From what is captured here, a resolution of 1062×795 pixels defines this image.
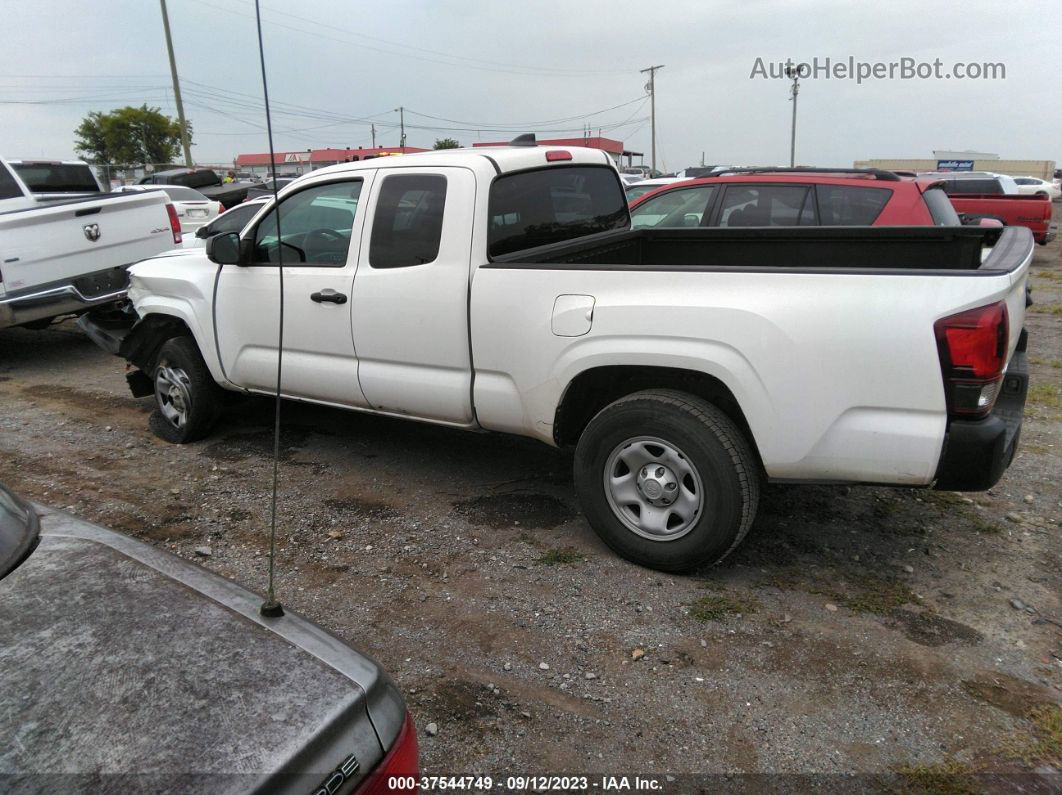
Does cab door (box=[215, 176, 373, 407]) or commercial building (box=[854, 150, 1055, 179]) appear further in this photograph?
commercial building (box=[854, 150, 1055, 179])

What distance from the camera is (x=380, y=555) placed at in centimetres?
380

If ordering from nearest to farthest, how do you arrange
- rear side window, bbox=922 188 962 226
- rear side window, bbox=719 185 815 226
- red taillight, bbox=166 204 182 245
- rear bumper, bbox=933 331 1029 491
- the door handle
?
1. rear bumper, bbox=933 331 1029 491
2. the door handle
3. rear side window, bbox=922 188 962 226
4. rear side window, bbox=719 185 815 226
5. red taillight, bbox=166 204 182 245

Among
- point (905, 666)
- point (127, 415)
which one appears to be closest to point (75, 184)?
point (127, 415)

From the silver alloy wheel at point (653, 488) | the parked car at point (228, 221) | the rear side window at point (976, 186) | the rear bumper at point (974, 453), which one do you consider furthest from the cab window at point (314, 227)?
the rear side window at point (976, 186)

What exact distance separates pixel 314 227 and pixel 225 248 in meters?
0.53

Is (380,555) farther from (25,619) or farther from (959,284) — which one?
(959,284)

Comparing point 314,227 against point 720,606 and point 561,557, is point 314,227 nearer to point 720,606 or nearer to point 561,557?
point 561,557

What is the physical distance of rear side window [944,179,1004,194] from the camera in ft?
54.4

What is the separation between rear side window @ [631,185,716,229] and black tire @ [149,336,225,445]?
3913 mm

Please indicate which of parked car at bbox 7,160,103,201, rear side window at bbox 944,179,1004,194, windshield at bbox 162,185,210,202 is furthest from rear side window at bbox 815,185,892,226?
rear side window at bbox 944,179,1004,194

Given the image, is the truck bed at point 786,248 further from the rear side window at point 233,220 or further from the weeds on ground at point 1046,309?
the weeds on ground at point 1046,309

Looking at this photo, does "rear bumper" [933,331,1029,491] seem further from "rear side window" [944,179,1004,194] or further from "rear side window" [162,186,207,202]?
"rear side window" [944,179,1004,194]

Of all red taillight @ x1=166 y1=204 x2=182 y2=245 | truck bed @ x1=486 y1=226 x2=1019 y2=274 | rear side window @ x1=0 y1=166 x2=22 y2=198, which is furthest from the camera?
red taillight @ x1=166 y1=204 x2=182 y2=245

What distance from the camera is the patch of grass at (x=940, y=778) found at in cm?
229
